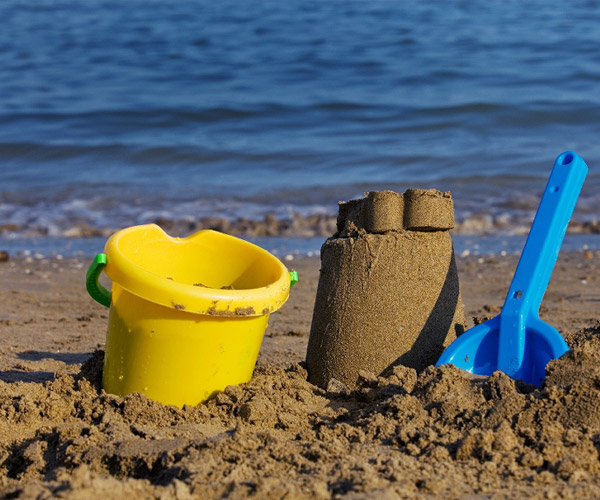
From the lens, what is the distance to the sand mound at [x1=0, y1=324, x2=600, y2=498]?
1755 mm

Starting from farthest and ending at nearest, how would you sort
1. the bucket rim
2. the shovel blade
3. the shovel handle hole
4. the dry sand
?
1. the shovel handle hole
2. the shovel blade
3. the bucket rim
4. the dry sand

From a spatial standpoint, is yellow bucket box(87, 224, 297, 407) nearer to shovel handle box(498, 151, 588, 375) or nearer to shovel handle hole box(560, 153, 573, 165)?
shovel handle box(498, 151, 588, 375)

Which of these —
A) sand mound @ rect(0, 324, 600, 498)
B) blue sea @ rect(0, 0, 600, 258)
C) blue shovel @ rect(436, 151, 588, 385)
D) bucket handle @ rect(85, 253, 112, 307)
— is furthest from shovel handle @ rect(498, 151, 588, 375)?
blue sea @ rect(0, 0, 600, 258)

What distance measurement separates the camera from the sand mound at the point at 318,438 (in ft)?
5.76

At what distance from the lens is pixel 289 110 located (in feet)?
34.8

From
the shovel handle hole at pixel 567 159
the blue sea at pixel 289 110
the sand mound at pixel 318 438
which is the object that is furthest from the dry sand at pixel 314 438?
the blue sea at pixel 289 110

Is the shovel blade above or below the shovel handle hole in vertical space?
below

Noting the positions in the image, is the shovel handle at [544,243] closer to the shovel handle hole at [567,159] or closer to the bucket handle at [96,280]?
the shovel handle hole at [567,159]

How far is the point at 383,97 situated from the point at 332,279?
8.90 meters

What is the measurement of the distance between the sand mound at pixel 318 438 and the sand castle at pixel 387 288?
95mm

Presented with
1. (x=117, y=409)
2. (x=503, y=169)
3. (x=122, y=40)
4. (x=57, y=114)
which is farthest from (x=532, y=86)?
(x=117, y=409)

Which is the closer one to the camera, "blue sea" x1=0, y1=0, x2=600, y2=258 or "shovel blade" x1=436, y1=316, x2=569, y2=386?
"shovel blade" x1=436, y1=316, x2=569, y2=386

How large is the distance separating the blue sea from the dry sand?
11.1ft

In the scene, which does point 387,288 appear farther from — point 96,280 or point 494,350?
point 96,280
